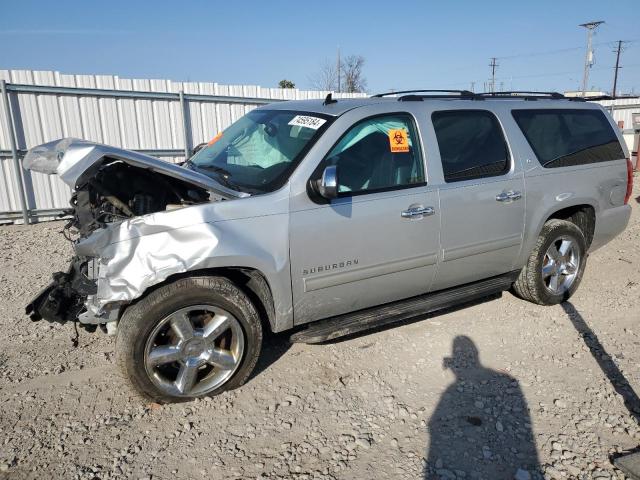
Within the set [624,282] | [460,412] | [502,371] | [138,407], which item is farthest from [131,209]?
[624,282]

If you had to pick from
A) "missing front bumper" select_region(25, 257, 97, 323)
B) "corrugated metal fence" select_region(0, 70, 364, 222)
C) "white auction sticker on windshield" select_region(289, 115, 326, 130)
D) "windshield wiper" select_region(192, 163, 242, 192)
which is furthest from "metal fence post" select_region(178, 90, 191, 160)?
"missing front bumper" select_region(25, 257, 97, 323)

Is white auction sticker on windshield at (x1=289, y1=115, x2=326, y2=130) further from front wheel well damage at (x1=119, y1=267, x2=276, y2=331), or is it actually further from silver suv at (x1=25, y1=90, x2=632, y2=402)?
front wheel well damage at (x1=119, y1=267, x2=276, y2=331)

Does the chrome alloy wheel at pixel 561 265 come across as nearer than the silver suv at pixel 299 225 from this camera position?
No

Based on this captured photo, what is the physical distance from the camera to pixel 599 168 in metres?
4.85

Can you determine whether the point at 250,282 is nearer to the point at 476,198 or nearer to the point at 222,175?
the point at 222,175

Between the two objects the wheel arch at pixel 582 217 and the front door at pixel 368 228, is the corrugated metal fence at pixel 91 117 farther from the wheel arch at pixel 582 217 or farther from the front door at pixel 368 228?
the wheel arch at pixel 582 217

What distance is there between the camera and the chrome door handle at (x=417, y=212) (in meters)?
3.57

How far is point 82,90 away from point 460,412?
894 centimetres

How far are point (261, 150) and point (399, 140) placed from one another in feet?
3.46

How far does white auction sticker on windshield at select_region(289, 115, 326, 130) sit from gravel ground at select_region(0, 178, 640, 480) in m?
1.79

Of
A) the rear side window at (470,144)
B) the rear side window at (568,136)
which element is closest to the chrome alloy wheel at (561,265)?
the rear side window at (568,136)

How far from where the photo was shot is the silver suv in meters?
2.93

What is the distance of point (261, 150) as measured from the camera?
3721mm

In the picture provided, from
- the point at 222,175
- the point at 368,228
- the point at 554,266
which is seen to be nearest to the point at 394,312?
the point at 368,228
